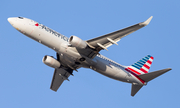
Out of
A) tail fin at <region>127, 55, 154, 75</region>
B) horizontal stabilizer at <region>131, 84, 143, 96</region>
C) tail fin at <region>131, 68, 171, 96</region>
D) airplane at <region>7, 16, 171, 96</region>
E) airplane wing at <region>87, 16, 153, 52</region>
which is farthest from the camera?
tail fin at <region>127, 55, 154, 75</region>

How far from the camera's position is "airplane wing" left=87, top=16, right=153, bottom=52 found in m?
33.9

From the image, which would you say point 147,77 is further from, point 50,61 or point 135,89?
point 50,61

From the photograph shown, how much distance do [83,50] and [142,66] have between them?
561 inches

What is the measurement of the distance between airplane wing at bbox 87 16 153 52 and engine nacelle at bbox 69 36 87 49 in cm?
146

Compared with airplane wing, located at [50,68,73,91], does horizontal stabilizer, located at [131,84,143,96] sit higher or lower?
lower

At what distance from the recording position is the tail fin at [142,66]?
45.2 meters

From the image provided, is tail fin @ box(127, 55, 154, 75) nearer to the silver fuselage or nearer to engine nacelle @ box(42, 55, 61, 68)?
the silver fuselage

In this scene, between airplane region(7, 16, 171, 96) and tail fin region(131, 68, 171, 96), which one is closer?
airplane region(7, 16, 171, 96)

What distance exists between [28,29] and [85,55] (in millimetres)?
9022

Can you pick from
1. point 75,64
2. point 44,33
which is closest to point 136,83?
point 75,64

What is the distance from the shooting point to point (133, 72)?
44.1 meters

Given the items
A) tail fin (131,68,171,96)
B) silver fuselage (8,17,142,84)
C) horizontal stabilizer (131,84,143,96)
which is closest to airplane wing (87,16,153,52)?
silver fuselage (8,17,142,84)

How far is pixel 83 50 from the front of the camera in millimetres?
37406

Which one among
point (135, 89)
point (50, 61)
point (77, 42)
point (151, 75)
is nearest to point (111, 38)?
point (77, 42)
